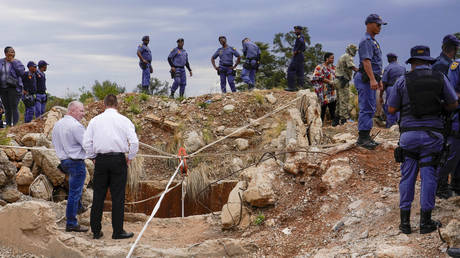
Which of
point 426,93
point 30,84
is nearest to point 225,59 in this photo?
point 30,84

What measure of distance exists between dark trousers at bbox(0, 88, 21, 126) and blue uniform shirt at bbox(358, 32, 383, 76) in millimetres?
8116

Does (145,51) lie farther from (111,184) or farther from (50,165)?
(111,184)

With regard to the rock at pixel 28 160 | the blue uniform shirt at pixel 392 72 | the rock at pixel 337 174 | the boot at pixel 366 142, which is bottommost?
the rock at pixel 28 160

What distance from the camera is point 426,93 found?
15.8 feet

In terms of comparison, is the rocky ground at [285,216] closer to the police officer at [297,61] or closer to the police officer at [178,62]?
the police officer at [297,61]

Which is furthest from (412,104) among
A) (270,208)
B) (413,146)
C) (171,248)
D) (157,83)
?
(157,83)

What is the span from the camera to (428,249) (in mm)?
4492

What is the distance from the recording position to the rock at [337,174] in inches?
263

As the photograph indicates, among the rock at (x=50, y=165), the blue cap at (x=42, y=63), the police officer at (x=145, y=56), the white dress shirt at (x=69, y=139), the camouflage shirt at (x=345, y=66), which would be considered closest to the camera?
the white dress shirt at (x=69, y=139)

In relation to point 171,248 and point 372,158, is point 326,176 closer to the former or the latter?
point 372,158

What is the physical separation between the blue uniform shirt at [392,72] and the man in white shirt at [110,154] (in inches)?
207

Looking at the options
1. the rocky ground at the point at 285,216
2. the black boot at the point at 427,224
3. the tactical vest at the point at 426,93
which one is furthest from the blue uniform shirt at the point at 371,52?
the black boot at the point at 427,224

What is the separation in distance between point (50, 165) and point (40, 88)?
13.1 ft

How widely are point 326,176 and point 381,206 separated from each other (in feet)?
3.66
